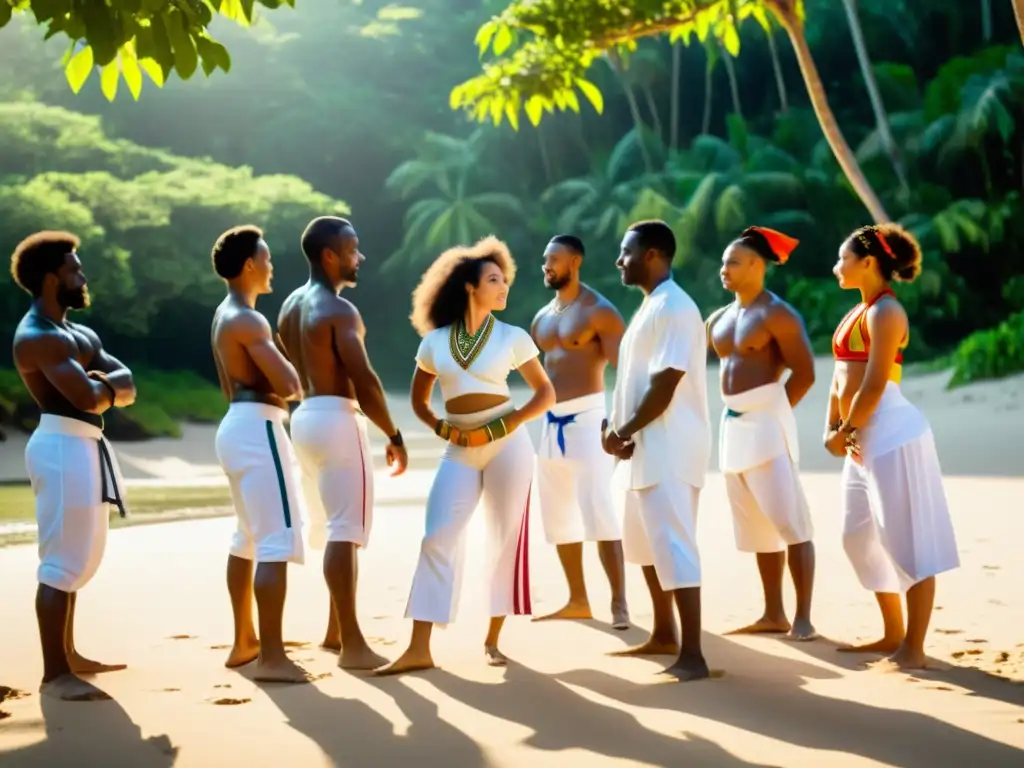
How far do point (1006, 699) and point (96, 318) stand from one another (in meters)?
23.9

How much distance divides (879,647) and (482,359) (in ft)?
6.50

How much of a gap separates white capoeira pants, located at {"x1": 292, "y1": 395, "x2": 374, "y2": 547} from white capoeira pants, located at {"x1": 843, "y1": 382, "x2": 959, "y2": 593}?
6.39ft

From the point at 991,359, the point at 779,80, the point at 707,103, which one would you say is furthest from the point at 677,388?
the point at 707,103

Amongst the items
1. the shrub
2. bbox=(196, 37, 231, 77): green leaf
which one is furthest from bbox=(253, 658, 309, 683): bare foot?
the shrub

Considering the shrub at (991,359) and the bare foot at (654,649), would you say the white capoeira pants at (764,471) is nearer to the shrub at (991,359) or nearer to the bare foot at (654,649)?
the bare foot at (654,649)

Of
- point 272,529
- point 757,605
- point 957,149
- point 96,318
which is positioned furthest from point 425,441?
point 272,529

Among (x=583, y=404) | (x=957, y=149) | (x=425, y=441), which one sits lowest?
(x=425, y=441)

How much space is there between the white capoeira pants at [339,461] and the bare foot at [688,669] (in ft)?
4.20

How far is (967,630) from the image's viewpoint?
241 inches

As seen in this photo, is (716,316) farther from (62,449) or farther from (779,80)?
(779,80)

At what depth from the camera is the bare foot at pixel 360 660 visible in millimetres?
5461

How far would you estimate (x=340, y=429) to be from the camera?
5543mm

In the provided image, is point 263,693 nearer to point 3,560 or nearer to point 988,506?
point 3,560

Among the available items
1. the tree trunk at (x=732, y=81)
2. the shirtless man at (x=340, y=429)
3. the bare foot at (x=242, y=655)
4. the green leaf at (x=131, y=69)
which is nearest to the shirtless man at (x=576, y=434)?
the shirtless man at (x=340, y=429)
